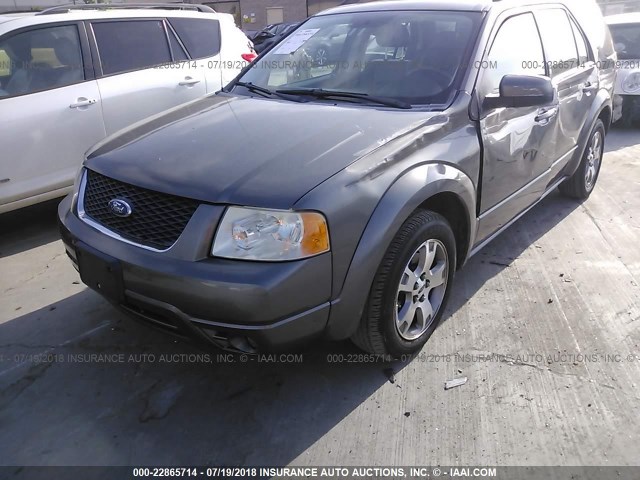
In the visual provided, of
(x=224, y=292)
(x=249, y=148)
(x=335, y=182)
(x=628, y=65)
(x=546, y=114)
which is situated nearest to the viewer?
(x=224, y=292)

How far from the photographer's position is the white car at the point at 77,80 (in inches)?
158

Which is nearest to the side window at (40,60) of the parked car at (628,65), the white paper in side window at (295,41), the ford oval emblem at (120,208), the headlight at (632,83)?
the white paper in side window at (295,41)

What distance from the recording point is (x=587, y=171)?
469 cm

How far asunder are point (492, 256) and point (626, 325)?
1.04m

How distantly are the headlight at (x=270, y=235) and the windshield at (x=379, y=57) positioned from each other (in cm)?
113

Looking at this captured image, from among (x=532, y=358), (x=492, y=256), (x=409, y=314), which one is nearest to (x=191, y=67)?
(x=492, y=256)

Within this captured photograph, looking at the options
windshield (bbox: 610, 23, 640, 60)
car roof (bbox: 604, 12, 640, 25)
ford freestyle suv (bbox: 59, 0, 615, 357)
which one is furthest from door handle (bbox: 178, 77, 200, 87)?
car roof (bbox: 604, 12, 640, 25)

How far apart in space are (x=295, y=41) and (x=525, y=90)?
5.27 feet

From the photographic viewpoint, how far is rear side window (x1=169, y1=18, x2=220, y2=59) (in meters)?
5.24

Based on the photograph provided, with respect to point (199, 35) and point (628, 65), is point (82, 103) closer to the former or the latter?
point (199, 35)

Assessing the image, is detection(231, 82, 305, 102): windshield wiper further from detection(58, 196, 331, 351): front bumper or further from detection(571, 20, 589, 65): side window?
detection(571, 20, 589, 65): side window

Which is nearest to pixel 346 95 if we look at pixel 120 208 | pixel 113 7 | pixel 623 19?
pixel 120 208

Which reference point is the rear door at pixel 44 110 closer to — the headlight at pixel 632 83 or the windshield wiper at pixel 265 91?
the windshield wiper at pixel 265 91

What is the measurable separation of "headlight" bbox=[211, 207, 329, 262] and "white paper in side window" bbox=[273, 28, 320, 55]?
1866mm
